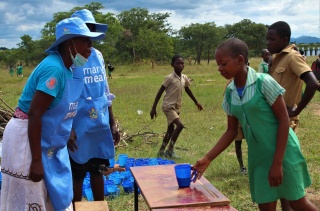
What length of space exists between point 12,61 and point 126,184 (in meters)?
45.6

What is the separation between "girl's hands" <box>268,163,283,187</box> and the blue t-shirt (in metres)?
1.32

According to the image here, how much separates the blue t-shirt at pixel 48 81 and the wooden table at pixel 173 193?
84cm

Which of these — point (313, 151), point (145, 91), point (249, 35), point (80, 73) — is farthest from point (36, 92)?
point (249, 35)

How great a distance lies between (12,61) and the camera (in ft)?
153

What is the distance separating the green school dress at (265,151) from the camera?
2.54 m

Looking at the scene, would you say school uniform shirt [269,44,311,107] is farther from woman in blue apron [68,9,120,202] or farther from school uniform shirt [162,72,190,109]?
school uniform shirt [162,72,190,109]

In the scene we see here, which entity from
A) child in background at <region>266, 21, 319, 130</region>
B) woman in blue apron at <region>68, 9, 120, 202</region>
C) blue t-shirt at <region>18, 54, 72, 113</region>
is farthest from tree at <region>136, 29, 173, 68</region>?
blue t-shirt at <region>18, 54, 72, 113</region>

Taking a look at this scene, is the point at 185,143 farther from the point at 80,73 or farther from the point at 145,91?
the point at 145,91

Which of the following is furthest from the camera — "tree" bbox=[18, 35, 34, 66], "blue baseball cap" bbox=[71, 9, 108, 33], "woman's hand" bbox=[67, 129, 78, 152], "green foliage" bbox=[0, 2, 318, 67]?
"tree" bbox=[18, 35, 34, 66]

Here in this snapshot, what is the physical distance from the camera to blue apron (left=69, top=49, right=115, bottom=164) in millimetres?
3285

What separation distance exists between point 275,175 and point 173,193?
0.63 metres

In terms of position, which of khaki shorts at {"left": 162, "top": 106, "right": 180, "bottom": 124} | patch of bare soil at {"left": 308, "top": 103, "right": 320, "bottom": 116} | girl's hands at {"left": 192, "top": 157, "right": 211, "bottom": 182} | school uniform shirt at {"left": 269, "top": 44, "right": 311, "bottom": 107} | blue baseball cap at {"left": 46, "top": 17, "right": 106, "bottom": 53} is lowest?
patch of bare soil at {"left": 308, "top": 103, "right": 320, "bottom": 116}

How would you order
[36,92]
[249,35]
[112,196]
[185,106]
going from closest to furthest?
[36,92]
[112,196]
[185,106]
[249,35]

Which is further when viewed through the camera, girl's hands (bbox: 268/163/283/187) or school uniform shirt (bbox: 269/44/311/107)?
school uniform shirt (bbox: 269/44/311/107)
